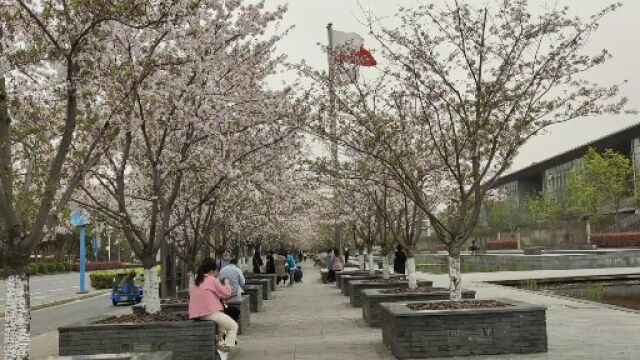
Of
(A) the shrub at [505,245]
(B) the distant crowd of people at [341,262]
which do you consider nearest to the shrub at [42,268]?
(B) the distant crowd of people at [341,262]

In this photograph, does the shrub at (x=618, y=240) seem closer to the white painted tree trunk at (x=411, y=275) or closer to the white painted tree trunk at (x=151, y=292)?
the white painted tree trunk at (x=411, y=275)

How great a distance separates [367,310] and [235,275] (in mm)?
3013

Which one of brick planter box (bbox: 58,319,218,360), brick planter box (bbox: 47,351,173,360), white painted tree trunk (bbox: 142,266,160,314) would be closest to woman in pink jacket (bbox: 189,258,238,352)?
brick planter box (bbox: 58,319,218,360)

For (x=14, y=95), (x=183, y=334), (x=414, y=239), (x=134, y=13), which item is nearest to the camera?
(x=134, y=13)

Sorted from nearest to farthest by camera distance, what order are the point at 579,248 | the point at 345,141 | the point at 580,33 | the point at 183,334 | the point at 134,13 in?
the point at 134,13, the point at 183,334, the point at 580,33, the point at 345,141, the point at 579,248

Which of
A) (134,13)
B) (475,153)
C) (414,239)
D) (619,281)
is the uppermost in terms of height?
(134,13)

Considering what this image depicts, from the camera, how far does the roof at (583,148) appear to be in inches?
3231

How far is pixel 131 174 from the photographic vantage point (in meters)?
16.2

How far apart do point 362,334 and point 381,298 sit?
Answer: 3.68 ft

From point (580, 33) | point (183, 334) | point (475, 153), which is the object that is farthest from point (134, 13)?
point (580, 33)

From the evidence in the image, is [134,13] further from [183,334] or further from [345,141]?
[345,141]

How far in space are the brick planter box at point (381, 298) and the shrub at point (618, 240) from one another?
4213 centimetres

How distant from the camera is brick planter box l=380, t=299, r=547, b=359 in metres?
10.7

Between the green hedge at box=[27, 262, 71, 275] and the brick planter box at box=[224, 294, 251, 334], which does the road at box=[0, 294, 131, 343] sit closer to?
the brick planter box at box=[224, 294, 251, 334]
